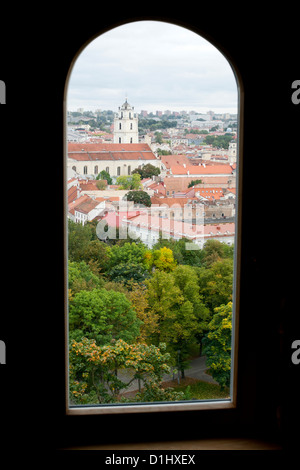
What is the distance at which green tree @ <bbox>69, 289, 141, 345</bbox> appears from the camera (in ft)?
5.53

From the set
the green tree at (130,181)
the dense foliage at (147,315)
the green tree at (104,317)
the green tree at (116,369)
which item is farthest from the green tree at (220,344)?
the green tree at (130,181)

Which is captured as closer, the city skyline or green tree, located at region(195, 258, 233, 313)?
the city skyline

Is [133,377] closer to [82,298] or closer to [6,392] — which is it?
[82,298]

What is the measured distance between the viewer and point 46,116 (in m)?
1.47

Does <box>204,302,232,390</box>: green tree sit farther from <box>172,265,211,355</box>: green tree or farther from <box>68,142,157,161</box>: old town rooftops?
<box>68,142,157,161</box>: old town rooftops

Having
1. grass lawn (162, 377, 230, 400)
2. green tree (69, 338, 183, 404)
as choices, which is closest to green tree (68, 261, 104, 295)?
green tree (69, 338, 183, 404)

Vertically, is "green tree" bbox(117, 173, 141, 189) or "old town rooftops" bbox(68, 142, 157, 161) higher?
"old town rooftops" bbox(68, 142, 157, 161)

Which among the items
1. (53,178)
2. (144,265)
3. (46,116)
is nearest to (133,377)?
(144,265)

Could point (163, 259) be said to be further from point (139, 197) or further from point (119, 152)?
point (119, 152)

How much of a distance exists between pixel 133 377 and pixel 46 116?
1.02 m

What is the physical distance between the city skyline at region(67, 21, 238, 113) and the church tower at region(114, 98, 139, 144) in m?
0.03
